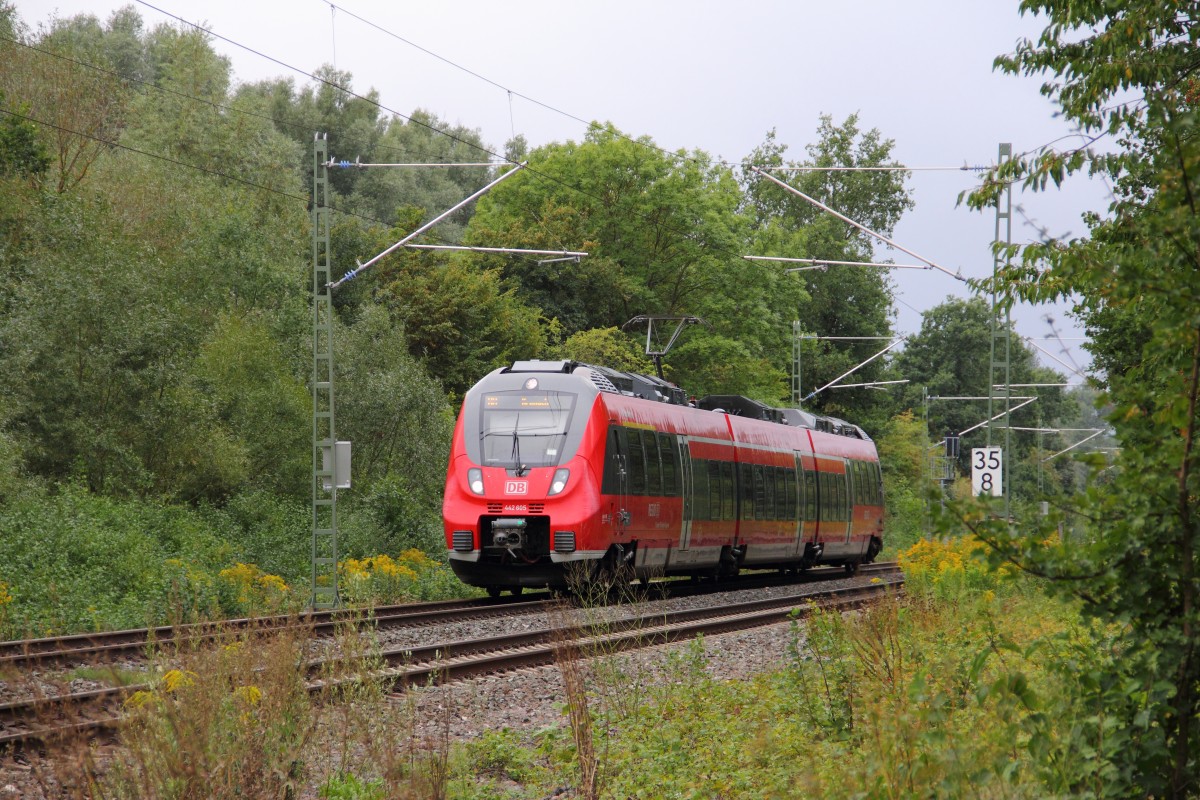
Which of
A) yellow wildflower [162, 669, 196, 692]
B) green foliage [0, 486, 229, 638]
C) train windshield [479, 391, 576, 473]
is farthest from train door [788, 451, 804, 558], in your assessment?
yellow wildflower [162, 669, 196, 692]

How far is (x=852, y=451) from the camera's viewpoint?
34.8 meters

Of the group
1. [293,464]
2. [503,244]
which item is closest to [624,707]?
[293,464]

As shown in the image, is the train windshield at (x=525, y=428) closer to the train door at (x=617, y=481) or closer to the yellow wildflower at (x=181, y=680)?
the train door at (x=617, y=481)

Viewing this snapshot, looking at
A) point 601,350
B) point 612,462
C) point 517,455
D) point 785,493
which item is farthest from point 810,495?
point 601,350

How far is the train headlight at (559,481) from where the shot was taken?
65.6ft

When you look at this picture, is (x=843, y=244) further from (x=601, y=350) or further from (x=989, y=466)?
(x=989, y=466)

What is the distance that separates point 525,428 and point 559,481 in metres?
1.05

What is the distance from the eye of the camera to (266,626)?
830 centimetres

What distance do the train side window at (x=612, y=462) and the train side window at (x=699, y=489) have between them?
3.28 metres

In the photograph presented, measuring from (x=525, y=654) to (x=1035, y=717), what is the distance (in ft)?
29.1

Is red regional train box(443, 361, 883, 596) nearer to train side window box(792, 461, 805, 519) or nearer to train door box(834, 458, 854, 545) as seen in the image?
train side window box(792, 461, 805, 519)

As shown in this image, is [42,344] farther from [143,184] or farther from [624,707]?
[624,707]

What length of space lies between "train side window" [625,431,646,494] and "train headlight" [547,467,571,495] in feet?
4.95

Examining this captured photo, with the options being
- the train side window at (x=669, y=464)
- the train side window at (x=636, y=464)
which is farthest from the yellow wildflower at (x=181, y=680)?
the train side window at (x=669, y=464)
